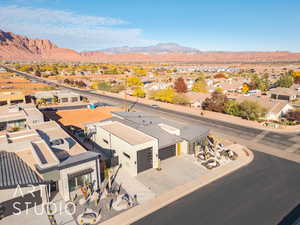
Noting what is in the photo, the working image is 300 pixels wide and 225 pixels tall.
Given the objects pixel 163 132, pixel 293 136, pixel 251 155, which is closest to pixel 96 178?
pixel 163 132

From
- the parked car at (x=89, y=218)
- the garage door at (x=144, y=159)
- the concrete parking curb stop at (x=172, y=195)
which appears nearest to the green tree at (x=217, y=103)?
the concrete parking curb stop at (x=172, y=195)

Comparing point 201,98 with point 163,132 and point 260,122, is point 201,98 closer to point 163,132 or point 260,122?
point 260,122

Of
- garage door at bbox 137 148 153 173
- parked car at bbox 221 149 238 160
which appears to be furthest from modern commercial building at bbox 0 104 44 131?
parked car at bbox 221 149 238 160

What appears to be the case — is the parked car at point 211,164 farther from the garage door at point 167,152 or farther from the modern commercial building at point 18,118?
the modern commercial building at point 18,118

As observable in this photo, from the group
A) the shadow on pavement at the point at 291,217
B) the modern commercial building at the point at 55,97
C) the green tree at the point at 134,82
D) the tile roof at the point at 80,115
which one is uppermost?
the green tree at the point at 134,82

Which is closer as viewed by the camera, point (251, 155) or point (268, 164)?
point (268, 164)

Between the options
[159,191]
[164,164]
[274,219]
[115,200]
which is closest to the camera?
[274,219]
